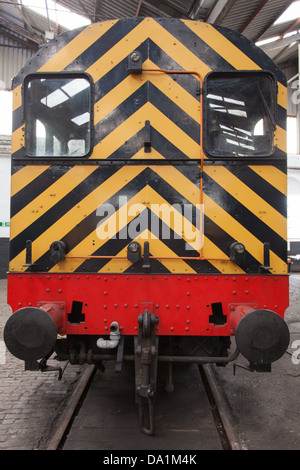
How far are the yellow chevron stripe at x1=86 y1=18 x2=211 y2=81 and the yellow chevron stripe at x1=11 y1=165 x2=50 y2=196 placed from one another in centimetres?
85

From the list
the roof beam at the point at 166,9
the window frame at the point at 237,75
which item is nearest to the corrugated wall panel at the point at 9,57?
the roof beam at the point at 166,9

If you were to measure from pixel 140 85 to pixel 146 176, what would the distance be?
0.71 m

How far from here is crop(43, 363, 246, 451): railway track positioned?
8.02ft

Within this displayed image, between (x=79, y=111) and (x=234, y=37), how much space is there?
1.33 metres

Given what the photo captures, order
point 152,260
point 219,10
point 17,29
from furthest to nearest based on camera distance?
point 17,29
point 219,10
point 152,260

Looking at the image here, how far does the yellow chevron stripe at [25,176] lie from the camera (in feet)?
8.58

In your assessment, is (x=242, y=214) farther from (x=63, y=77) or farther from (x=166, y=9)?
(x=166, y=9)

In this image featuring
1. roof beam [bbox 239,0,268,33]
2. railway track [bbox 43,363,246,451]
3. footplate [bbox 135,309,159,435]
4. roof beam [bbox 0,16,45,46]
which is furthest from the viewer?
roof beam [bbox 0,16,45,46]

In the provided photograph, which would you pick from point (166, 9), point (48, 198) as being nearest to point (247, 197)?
point (48, 198)

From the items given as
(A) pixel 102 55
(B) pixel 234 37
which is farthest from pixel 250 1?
(A) pixel 102 55

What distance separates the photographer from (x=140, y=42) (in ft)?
8.52

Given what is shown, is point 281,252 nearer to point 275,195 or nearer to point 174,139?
point 275,195

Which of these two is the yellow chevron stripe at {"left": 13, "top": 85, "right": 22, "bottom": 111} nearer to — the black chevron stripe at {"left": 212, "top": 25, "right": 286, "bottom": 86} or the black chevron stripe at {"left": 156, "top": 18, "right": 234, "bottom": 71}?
the black chevron stripe at {"left": 156, "top": 18, "right": 234, "bottom": 71}

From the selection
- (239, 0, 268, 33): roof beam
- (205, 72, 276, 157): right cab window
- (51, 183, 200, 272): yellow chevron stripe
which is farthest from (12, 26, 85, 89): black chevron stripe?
(239, 0, 268, 33): roof beam
